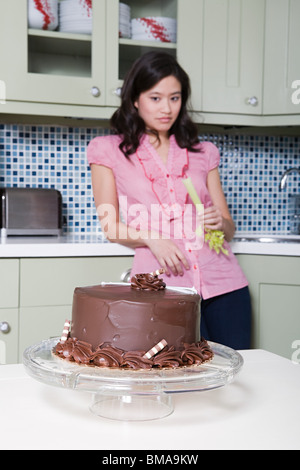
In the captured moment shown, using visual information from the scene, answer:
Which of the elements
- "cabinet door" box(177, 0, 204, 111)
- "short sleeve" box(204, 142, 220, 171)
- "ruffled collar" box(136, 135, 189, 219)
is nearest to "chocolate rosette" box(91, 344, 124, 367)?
"ruffled collar" box(136, 135, 189, 219)

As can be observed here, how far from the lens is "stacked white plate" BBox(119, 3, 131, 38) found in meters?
2.24

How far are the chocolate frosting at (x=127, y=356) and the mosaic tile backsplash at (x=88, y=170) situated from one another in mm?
1737

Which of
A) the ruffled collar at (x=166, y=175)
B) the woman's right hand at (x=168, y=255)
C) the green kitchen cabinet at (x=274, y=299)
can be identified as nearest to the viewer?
the woman's right hand at (x=168, y=255)

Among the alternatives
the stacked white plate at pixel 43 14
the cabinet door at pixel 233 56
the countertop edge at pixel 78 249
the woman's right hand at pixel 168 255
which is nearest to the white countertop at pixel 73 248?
the countertop edge at pixel 78 249

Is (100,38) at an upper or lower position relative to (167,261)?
upper

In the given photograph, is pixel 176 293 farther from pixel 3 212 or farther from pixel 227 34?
pixel 227 34

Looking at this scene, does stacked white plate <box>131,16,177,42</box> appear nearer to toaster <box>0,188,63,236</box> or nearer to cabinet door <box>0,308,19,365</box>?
toaster <box>0,188,63,236</box>

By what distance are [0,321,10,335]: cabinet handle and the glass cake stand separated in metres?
1.08

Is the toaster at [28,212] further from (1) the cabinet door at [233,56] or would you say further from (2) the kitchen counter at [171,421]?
(2) the kitchen counter at [171,421]

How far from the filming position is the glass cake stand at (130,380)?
683 millimetres

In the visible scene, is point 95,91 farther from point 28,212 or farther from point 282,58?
point 282,58

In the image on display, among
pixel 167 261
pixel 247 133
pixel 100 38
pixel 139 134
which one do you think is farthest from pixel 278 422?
pixel 247 133
